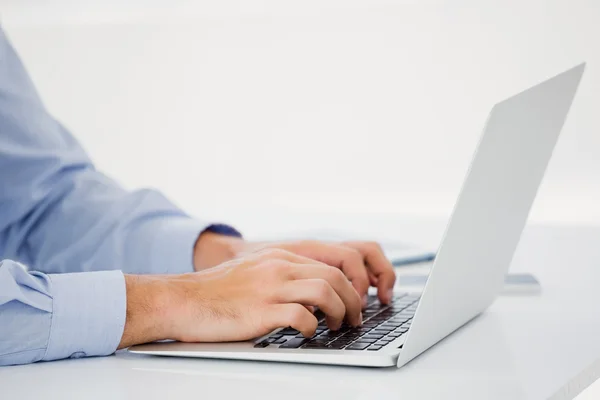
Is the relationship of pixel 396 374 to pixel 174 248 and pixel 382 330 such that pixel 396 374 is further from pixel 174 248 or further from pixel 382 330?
pixel 174 248

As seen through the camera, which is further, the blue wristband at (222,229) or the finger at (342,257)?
the blue wristband at (222,229)

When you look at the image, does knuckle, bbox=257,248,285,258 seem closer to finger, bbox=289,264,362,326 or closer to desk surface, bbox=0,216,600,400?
finger, bbox=289,264,362,326

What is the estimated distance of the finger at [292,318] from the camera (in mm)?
820

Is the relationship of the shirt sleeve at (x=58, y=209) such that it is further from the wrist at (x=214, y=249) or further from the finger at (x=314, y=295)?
the finger at (x=314, y=295)

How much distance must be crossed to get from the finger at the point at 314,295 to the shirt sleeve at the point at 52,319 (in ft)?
0.52

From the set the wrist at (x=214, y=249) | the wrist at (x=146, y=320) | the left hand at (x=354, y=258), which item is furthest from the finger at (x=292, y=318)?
the wrist at (x=214, y=249)

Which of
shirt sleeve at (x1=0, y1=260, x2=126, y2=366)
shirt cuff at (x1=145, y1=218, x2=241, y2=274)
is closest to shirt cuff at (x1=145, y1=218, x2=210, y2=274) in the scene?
shirt cuff at (x1=145, y1=218, x2=241, y2=274)

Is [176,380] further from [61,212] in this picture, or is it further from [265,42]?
[265,42]

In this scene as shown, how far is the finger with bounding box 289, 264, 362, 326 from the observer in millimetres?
→ 869

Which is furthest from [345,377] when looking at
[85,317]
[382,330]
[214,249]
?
[214,249]

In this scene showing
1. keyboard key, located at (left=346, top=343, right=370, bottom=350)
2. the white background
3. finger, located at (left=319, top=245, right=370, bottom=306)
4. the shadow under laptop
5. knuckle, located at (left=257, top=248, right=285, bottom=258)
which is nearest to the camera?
the shadow under laptop

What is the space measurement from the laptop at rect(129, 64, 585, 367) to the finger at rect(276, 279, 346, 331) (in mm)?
26

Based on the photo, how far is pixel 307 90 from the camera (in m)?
4.57

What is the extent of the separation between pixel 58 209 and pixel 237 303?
621mm
